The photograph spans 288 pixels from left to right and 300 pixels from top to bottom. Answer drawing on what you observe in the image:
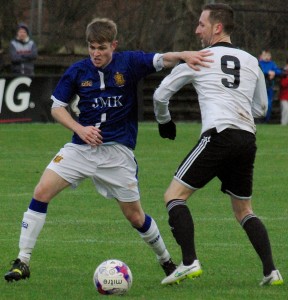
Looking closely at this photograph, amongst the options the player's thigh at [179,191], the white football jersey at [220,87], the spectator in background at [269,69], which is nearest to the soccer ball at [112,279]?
the player's thigh at [179,191]

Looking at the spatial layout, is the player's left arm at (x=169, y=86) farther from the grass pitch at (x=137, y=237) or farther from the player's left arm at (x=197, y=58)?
the grass pitch at (x=137, y=237)

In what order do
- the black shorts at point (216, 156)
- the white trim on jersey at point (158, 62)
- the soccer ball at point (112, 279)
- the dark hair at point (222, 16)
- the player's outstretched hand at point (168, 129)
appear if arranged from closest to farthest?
the soccer ball at point (112, 279) < the black shorts at point (216, 156) < the dark hair at point (222, 16) < the player's outstretched hand at point (168, 129) < the white trim on jersey at point (158, 62)

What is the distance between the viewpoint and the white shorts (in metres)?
7.87

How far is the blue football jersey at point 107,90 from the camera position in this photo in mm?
7941

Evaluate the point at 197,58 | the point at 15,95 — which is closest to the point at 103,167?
the point at 197,58

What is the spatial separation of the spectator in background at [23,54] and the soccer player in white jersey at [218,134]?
1529 centimetres

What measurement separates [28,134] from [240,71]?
43.6ft

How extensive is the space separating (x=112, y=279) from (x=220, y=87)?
152cm

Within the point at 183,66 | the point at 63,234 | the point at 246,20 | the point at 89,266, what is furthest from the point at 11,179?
the point at 246,20

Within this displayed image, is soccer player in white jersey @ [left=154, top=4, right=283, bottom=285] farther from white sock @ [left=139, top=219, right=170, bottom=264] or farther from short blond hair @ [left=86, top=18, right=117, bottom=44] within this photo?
short blond hair @ [left=86, top=18, right=117, bottom=44]

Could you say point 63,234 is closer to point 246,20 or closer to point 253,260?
point 253,260

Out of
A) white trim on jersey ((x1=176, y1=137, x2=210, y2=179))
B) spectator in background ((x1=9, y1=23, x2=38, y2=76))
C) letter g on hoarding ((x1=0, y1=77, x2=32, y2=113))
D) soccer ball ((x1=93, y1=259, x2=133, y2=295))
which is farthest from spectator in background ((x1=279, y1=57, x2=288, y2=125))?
soccer ball ((x1=93, y1=259, x2=133, y2=295))

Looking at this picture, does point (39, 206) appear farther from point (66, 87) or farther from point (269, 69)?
point (269, 69)

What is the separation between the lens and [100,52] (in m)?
7.83
